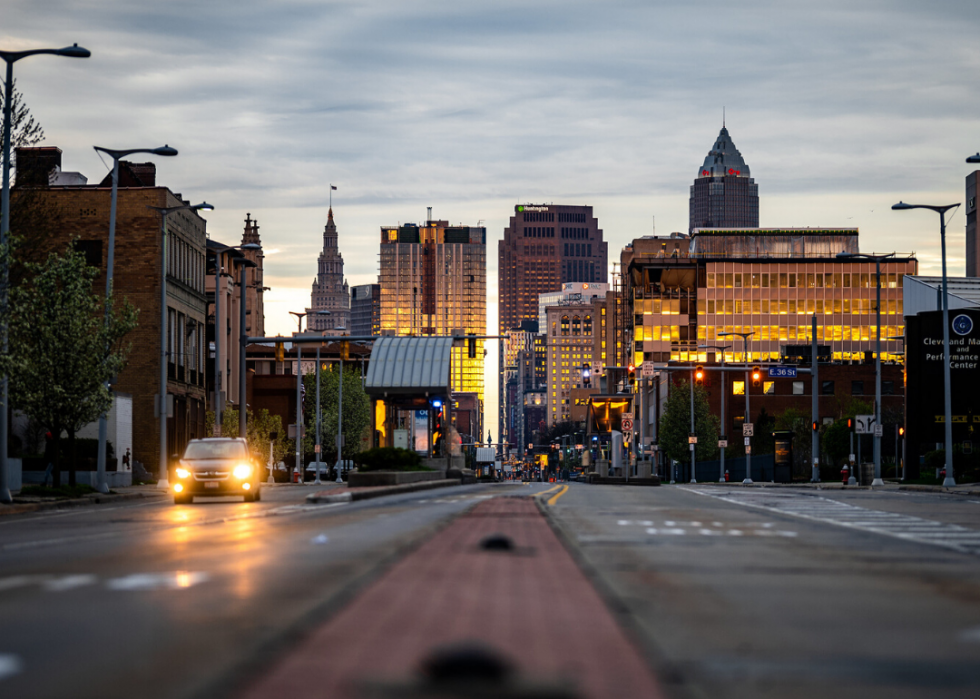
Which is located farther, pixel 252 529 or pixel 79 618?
pixel 252 529

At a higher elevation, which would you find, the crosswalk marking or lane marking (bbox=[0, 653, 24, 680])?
lane marking (bbox=[0, 653, 24, 680])

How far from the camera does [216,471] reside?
37156 millimetres

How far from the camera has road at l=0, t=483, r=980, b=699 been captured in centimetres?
708

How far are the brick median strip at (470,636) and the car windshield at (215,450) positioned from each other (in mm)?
24951

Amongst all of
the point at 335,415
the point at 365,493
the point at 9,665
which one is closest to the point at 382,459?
the point at 365,493

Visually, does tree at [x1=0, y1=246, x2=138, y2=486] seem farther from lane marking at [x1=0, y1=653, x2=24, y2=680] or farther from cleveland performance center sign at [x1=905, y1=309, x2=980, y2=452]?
cleveland performance center sign at [x1=905, y1=309, x2=980, y2=452]

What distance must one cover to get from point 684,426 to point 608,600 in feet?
365

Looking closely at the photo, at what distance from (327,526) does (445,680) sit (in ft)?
55.2

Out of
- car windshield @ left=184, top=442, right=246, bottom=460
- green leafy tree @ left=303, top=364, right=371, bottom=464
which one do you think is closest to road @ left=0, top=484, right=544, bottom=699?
car windshield @ left=184, top=442, right=246, bottom=460

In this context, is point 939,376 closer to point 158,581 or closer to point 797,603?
point 797,603

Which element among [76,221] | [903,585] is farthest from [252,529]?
[76,221]

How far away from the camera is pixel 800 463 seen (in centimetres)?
11788

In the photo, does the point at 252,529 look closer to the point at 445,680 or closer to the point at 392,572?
the point at 392,572

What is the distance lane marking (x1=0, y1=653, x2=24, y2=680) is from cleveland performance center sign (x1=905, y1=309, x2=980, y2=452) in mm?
59245
